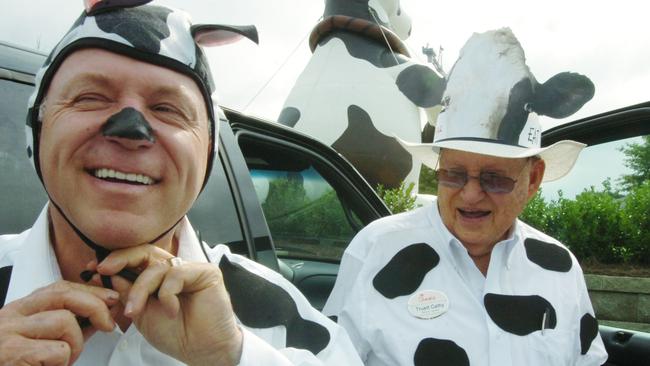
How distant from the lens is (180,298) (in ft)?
4.07

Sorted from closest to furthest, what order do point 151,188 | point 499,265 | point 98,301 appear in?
point 98,301 → point 151,188 → point 499,265

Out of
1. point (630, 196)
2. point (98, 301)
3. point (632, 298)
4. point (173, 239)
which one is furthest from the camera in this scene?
point (630, 196)

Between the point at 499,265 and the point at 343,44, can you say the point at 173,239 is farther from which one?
the point at 343,44

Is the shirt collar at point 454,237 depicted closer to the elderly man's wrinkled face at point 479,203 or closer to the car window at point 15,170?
the elderly man's wrinkled face at point 479,203

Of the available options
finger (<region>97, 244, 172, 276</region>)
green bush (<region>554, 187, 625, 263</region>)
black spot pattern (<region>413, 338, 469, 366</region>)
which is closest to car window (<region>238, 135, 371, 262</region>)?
black spot pattern (<region>413, 338, 469, 366</region>)

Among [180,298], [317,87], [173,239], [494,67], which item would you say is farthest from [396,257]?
[317,87]

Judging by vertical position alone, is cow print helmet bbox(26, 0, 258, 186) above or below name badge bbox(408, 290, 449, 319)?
above

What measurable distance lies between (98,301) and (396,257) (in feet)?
4.44

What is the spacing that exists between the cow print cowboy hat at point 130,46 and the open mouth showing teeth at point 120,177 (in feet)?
0.24

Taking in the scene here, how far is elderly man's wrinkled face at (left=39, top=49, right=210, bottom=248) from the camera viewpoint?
1.20 metres

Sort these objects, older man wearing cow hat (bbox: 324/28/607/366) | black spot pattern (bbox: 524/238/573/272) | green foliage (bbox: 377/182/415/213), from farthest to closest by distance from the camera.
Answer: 1. green foliage (bbox: 377/182/415/213)
2. black spot pattern (bbox: 524/238/573/272)
3. older man wearing cow hat (bbox: 324/28/607/366)

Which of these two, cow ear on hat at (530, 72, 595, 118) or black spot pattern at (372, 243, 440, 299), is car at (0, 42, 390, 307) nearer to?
black spot pattern at (372, 243, 440, 299)

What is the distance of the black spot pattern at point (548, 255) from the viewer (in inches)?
92.1

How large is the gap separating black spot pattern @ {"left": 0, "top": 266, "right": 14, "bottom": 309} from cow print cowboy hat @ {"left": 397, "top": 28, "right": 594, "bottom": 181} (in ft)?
4.96
